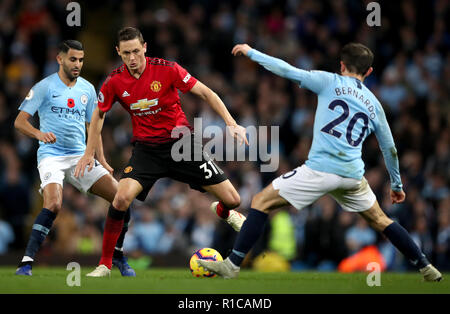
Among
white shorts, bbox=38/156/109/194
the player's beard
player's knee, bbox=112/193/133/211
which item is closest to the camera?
player's knee, bbox=112/193/133/211

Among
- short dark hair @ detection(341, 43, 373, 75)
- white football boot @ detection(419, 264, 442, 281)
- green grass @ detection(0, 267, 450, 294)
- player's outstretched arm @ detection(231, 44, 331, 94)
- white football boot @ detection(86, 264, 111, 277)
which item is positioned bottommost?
green grass @ detection(0, 267, 450, 294)

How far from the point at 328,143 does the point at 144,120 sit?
209 cm

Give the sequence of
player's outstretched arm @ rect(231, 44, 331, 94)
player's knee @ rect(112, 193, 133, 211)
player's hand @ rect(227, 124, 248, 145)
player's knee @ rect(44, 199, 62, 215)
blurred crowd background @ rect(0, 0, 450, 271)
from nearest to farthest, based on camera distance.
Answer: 1. player's outstretched arm @ rect(231, 44, 331, 94)
2. player's hand @ rect(227, 124, 248, 145)
3. player's knee @ rect(112, 193, 133, 211)
4. player's knee @ rect(44, 199, 62, 215)
5. blurred crowd background @ rect(0, 0, 450, 271)

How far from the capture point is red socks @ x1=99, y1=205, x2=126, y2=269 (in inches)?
310

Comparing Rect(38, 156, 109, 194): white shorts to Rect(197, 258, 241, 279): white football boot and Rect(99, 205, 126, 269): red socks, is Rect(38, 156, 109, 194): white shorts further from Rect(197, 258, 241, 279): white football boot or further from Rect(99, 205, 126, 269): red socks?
Rect(197, 258, 241, 279): white football boot

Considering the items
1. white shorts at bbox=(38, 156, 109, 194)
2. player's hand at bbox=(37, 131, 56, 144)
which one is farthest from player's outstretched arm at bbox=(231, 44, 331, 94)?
white shorts at bbox=(38, 156, 109, 194)

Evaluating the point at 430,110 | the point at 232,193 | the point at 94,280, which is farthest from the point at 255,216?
the point at 430,110

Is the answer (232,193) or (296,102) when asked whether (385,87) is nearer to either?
(296,102)

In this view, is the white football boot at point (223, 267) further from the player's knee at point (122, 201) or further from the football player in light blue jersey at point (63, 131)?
the football player in light blue jersey at point (63, 131)

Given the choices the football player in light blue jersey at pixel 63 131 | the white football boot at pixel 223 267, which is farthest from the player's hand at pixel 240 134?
the football player in light blue jersey at pixel 63 131

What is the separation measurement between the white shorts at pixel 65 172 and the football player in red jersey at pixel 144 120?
578mm

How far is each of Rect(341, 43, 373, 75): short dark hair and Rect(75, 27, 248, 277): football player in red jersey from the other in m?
1.37
